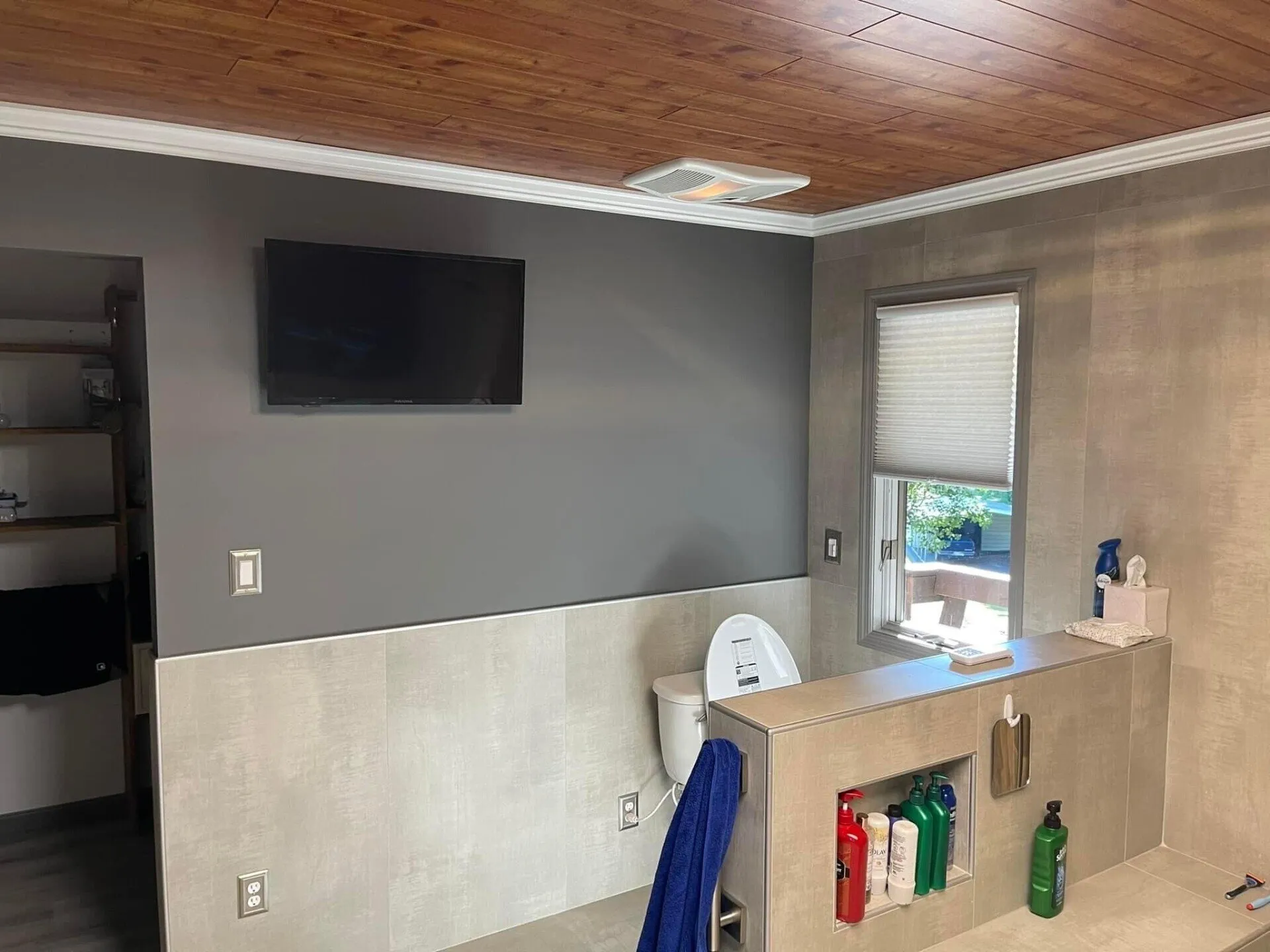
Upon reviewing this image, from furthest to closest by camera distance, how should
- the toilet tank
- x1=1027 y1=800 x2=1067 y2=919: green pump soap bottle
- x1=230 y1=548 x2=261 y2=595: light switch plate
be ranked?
1. the toilet tank
2. x1=230 y1=548 x2=261 y2=595: light switch plate
3. x1=1027 y1=800 x2=1067 y2=919: green pump soap bottle

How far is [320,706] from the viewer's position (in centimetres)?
271

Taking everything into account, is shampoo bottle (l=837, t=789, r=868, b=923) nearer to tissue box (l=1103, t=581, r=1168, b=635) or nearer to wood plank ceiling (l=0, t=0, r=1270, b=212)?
Result: tissue box (l=1103, t=581, r=1168, b=635)

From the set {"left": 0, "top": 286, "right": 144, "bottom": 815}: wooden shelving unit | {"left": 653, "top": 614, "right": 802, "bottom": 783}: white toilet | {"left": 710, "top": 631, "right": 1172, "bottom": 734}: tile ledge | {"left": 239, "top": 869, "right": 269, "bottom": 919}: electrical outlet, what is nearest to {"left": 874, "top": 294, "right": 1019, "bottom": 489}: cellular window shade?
{"left": 710, "top": 631, "right": 1172, "bottom": 734}: tile ledge

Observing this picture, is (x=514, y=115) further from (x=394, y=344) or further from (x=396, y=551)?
(x=396, y=551)

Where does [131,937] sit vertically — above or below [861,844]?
below

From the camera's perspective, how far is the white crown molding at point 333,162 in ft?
7.47

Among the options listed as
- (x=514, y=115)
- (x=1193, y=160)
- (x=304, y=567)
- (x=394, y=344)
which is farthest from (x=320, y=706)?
(x=1193, y=160)

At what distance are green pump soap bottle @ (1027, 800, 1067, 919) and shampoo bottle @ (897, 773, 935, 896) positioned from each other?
333 mm

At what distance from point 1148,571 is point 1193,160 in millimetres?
1109

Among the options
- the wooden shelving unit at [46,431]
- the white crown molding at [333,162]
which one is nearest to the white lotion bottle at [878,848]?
the white crown molding at [333,162]

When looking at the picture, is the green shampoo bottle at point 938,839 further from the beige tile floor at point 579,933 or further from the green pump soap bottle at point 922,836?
the beige tile floor at point 579,933

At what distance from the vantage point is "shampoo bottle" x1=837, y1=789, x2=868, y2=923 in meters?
1.97

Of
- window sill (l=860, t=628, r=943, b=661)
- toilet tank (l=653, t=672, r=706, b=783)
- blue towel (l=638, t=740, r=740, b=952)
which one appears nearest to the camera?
blue towel (l=638, t=740, r=740, b=952)

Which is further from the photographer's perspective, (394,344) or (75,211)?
(394,344)
